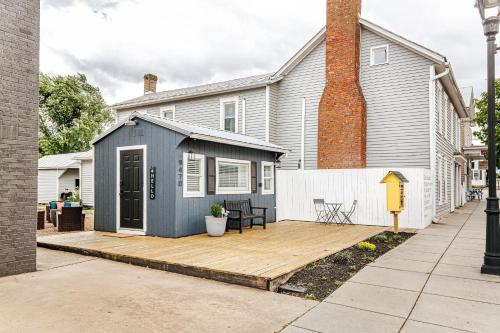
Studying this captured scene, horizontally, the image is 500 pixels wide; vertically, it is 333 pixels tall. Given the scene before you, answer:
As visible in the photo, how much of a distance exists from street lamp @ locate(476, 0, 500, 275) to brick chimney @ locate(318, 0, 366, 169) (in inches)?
273

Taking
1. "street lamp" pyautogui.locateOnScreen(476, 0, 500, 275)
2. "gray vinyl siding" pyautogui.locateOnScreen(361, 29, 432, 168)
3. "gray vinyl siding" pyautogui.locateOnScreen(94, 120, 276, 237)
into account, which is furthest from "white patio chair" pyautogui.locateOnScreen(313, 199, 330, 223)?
"street lamp" pyautogui.locateOnScreen(476, 0, 500, 275)

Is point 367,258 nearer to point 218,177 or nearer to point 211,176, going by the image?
point 211,176

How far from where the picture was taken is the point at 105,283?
5.01m

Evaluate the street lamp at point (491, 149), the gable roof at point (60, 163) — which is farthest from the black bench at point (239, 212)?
the gable roof at point (60, 163)

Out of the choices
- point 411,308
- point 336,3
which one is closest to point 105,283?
point 411,308

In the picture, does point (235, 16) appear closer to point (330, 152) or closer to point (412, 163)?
point (330, 152)

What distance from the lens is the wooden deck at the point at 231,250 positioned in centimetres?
525

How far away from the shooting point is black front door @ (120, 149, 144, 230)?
9.16 metres

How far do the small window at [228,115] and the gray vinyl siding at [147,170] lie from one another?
7055mm

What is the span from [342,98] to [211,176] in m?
6.23

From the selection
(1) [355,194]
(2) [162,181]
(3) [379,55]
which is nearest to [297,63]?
(3) [379,55]

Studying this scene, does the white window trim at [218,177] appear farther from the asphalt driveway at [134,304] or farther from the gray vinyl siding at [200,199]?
the asphalt driveway at [134,304]

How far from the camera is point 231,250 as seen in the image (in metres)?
6.98

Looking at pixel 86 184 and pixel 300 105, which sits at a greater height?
pixel 300 105
